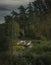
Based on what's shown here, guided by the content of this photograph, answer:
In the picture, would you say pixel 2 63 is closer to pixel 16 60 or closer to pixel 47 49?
pixel 16 60

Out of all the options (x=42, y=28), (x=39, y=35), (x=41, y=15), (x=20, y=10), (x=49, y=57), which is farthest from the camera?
(x=20, y=10)

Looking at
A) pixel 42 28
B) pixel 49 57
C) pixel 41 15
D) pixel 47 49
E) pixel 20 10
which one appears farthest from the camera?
pixel 20 10

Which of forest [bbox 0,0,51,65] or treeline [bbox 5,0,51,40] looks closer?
forest [bbox 0,0,51,65]

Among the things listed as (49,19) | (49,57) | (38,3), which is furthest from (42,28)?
(49,57)

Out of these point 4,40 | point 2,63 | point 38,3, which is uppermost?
point 38,3

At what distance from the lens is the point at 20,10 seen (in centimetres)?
2911

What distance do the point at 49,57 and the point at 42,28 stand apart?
45.5 feet

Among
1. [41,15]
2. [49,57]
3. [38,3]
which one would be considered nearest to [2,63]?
[49,57]

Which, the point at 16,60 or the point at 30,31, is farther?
the point at 30,31

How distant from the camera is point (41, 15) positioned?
26.1 meters

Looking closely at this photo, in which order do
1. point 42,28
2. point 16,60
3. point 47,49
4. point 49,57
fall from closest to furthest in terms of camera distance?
point 16,60, point 49,57, point 47,49, point 42,28

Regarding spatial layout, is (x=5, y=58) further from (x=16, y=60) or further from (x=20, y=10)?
(x=20, y=10)

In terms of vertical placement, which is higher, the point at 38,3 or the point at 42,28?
the point at 38,3

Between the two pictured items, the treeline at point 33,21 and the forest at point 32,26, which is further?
the treeline at point 33,21
